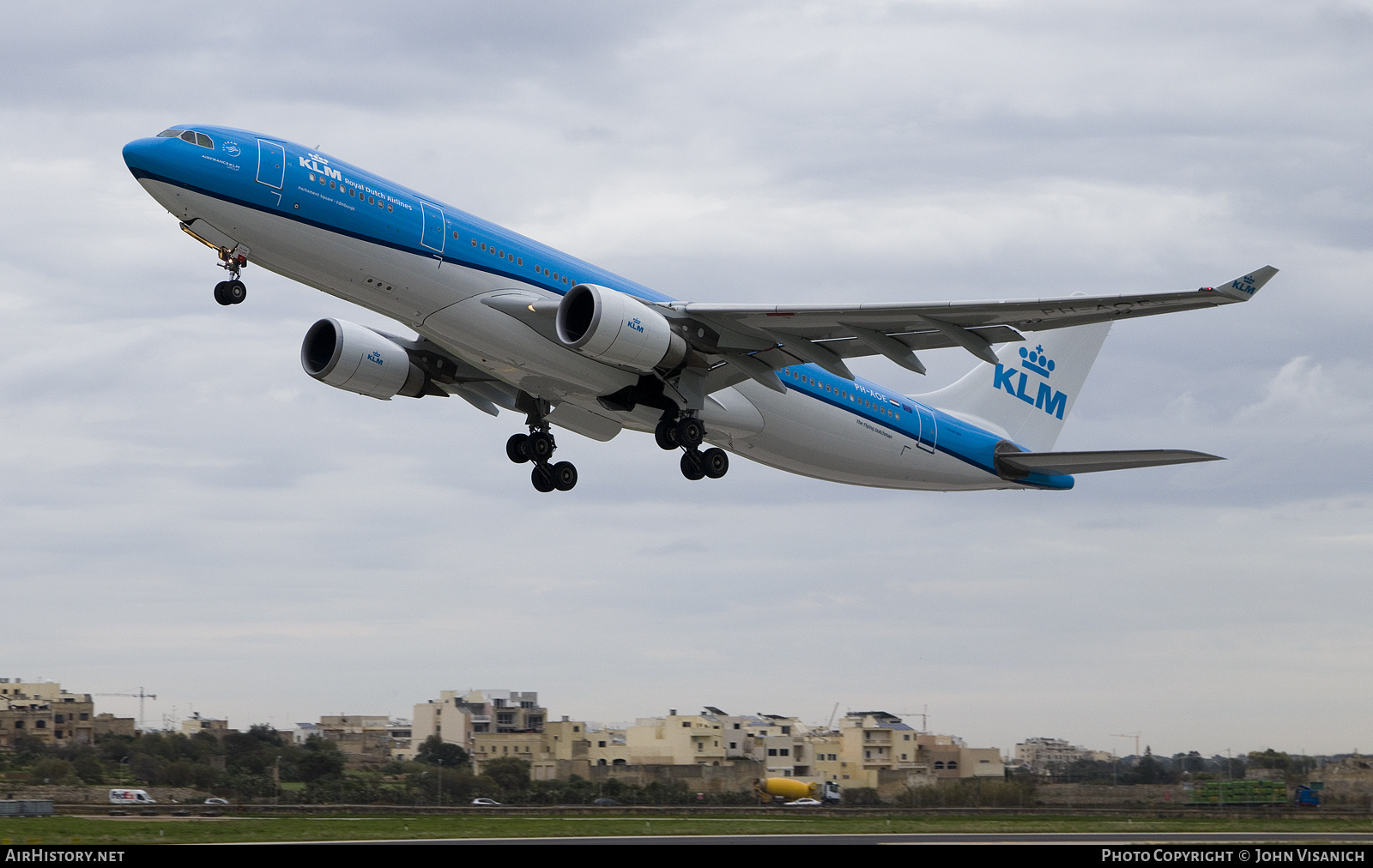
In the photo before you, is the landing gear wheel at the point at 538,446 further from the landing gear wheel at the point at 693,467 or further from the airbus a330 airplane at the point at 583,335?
the landing gear wheel at the point at 693,467

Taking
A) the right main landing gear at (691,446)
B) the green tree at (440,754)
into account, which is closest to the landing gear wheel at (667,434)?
the right main landing gear at (691,446)

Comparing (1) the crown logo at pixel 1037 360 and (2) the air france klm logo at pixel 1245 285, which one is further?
(1) the crown logo at pixel 1037 360

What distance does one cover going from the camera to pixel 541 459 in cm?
3703

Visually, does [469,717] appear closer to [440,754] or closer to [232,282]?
[440,754]

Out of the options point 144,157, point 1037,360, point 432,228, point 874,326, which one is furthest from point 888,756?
point 144,157

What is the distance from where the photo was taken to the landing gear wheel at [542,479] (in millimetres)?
37094

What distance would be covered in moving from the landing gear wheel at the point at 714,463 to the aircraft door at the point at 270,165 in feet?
39.5

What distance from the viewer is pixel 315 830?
3072 cm

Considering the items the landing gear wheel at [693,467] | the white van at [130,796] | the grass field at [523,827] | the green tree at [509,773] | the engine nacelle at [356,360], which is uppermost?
the engine nacelle at [356,360]

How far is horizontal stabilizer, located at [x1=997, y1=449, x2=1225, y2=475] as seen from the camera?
3466cm

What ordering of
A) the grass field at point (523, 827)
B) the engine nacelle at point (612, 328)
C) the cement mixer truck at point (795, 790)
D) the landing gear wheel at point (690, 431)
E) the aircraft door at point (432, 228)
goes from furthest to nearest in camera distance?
the cement mixer truck at point (795, 790) < the landing gear wheel at point (690, 431) < the engine nacelle at point (612, 328) < the aircraft door at point (432, 228) < the grass field at point (523, 827)

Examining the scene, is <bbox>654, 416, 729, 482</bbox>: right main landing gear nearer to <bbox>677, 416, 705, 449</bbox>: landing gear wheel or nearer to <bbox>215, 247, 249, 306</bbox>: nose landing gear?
<bbox>677, 416, 705, 449</bbox>: landing gear wheel
